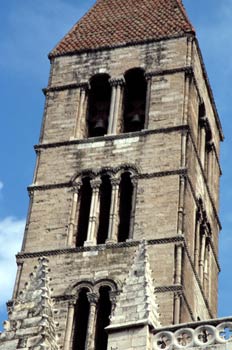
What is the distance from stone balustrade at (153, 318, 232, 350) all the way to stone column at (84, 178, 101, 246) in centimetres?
1197

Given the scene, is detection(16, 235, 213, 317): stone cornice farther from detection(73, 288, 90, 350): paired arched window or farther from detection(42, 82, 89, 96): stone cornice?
detection(42, 82, 89, 96): stone cornice

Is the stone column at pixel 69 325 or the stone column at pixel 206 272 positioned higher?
the stone column at pixel 206 272

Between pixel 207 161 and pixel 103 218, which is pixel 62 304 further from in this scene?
pixel 207 161

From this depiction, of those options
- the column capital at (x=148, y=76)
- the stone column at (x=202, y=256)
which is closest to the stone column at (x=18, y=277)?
the stone column at (x=202, y=256)

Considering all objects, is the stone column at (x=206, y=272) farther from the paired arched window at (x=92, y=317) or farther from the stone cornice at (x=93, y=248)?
the paired arched window at (x=92, y=317)

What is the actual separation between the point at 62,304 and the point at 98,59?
7984mm

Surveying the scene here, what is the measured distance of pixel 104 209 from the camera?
2923cm

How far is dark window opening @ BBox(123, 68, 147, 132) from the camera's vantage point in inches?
1226

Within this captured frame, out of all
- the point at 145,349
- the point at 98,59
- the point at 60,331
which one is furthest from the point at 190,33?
the point at 145,349

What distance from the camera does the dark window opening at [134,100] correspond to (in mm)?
31141

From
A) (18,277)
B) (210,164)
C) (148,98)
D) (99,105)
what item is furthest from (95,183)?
(210,164)

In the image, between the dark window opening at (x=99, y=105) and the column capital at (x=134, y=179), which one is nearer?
the column capital at (x=134, y=179)

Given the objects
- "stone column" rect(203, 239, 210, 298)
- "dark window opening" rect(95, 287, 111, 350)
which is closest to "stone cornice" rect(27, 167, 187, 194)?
"stone column" rect(203, 239, 210, 298)

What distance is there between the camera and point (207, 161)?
107 ft
